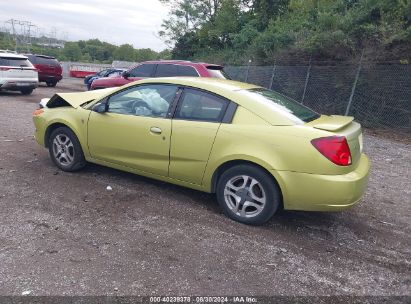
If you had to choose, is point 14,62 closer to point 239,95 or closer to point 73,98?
point 73,98

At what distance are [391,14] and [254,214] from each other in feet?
36.3

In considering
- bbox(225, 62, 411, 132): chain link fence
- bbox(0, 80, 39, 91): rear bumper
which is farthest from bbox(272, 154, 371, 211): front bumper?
bbox(0, 80, 39, 91): rear bumper

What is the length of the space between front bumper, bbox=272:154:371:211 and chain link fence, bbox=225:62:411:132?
810cm

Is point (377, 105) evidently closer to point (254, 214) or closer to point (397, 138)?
point (397, 138)

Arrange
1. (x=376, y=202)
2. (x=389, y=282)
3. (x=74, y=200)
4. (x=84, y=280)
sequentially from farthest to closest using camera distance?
(x=376, y=202), (x=74, y=200), (x=389, y=282), (x=84, y=280)

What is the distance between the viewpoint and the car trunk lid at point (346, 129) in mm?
3637

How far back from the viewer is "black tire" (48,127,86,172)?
498cm

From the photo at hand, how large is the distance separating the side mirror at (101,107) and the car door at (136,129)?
4 centimetres

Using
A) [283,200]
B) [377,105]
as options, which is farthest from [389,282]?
[377,105]

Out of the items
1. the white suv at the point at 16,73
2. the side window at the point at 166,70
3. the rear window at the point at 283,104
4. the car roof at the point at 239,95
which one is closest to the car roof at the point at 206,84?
the car roof at the point at 239,95

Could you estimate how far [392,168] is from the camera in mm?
6875

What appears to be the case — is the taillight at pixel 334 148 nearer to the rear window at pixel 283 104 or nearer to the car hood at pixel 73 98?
the rear window at pixel 283 104

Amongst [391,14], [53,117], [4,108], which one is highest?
[391,14]

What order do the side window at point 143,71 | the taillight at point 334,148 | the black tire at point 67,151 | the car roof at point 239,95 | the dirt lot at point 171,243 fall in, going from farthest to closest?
the side window at point 143,71 < the black tire at point 67,151 < the car roof at point 239,95 < the taillight at point 334,148 < the dirt lot at point 171,243
